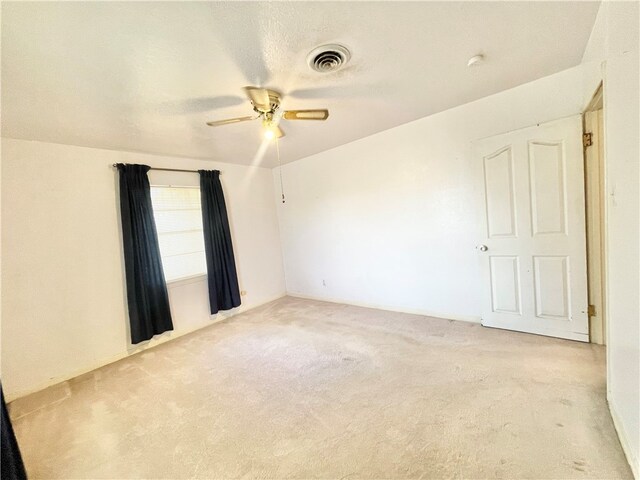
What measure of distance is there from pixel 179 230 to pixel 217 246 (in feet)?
1.83

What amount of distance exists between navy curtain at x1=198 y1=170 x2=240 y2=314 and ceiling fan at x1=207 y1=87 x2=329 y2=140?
193 cm

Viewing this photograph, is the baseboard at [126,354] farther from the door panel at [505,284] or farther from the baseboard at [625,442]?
the baseboard at [625,442]

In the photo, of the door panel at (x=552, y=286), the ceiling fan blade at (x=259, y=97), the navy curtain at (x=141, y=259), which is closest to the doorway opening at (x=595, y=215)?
the door panel at (x=552, y=286)

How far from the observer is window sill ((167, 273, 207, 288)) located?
3648 millimetres

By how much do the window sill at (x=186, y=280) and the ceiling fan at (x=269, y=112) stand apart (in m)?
2.35

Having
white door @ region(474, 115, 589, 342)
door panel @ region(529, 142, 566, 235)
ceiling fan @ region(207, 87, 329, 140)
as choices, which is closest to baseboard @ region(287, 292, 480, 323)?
white door @ region(474, 115, 589, 342)

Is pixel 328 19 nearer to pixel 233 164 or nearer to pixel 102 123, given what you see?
pixel 102 123

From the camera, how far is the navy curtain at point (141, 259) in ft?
10.4

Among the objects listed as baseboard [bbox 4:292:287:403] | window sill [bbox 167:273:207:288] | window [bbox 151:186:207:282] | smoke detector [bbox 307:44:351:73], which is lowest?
baseboard [bbox 4:292:287:403]

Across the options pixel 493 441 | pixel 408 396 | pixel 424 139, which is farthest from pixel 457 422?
pixel 424 139

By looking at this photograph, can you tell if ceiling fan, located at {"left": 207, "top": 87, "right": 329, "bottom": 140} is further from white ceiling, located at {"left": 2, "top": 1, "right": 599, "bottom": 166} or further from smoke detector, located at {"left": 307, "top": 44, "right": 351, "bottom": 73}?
smoke detector, located at {"left": 307, "top": 44, "right": 351, "bottom": 73}

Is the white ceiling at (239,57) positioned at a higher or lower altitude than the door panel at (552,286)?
Result: higher

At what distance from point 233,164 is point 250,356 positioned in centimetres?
303

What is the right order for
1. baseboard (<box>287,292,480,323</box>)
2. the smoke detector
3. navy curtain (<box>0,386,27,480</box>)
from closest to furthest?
navy curtain (<box>0,386,27,480</box>) < the smoke detector < baseboard (<box>287,292,480,323</box>)
